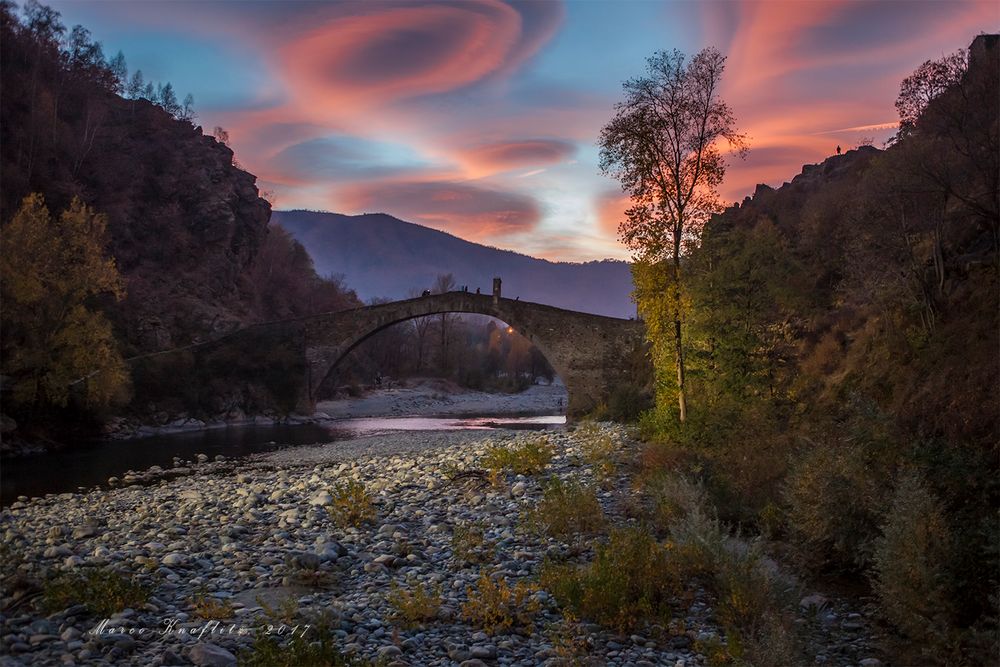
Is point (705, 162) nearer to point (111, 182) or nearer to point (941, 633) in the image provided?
point (941, 633)

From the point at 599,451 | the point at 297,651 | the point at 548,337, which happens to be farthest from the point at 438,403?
the point at 297,651

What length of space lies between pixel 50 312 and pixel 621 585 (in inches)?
1135

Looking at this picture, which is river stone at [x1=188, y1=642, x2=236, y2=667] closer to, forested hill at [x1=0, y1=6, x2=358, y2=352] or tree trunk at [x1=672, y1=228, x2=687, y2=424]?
tree trunk at [x1=672, y1=228, x2=687, y2=424]

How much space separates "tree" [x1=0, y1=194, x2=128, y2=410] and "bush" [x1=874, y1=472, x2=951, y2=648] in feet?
97.7

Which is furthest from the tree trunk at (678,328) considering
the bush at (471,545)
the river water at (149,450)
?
the river water at (149,450)

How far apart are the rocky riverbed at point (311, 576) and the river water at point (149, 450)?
18.8 feet

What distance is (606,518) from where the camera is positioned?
10555mm

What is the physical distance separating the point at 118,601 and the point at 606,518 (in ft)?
21.8

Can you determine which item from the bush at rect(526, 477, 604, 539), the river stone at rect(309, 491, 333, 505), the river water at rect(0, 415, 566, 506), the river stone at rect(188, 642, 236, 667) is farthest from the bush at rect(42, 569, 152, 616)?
the river water at rect(0, 415, 566, 506)

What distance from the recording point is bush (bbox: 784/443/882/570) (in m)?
8.55

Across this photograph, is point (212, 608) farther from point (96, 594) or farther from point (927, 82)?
point (927, 82)

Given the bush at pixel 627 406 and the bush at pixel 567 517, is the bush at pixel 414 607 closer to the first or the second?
the bush at pixel 567 517

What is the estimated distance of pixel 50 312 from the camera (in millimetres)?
27797

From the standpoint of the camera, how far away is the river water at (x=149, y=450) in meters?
20.0
